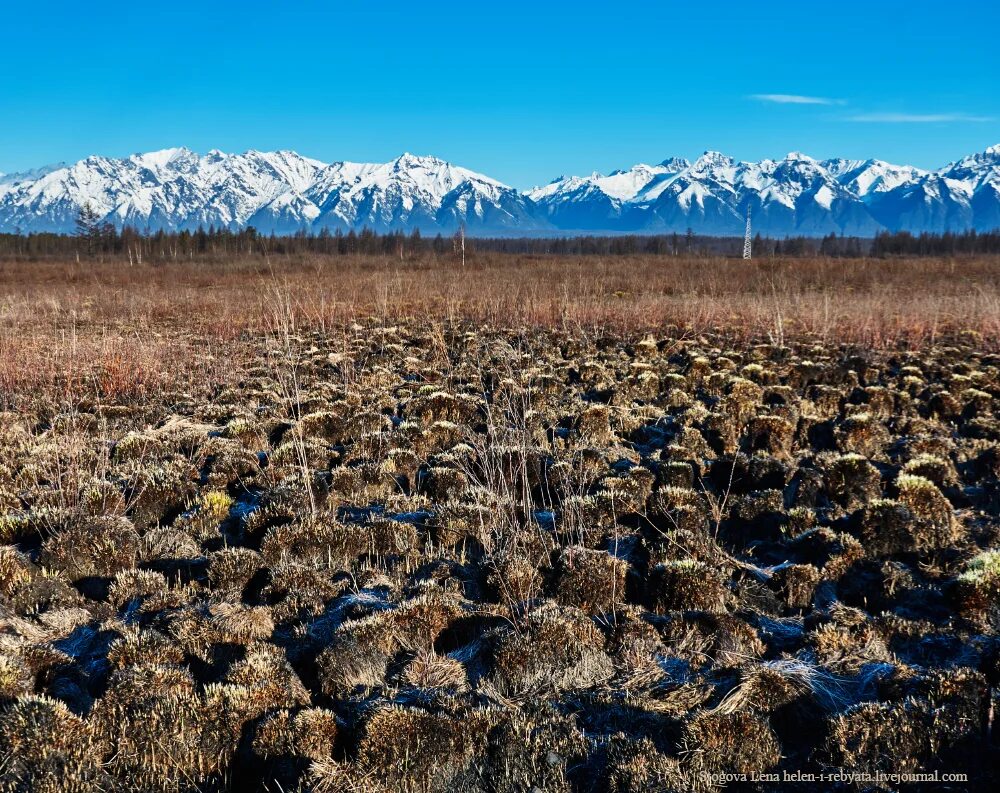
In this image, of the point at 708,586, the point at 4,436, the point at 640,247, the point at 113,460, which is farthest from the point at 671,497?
the point at 640,247

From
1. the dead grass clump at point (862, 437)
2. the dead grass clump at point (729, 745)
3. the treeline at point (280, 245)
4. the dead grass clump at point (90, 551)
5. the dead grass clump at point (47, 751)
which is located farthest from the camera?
the treeline at point (280, 245)

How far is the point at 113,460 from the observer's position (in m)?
5.71

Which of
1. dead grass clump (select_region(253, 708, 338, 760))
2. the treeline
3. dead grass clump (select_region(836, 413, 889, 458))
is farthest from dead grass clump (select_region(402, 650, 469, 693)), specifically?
the treeline

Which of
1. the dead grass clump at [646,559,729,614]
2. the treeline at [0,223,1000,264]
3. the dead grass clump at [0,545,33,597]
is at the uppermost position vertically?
the treeline at [0,223,1000,264]

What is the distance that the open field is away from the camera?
2.50 meters

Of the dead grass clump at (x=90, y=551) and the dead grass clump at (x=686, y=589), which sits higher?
the dead grass clump at (x=90, y=551)

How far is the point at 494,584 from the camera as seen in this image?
371 centimetres

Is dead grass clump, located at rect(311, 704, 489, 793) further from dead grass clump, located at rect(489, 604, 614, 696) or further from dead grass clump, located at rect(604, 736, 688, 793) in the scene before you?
dead grass clump, located at rect(604, 736, 688, 793)

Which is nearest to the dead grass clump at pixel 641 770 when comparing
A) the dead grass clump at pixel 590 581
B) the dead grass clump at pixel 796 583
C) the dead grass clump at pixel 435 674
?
the dead grass clump at pixel 435 674

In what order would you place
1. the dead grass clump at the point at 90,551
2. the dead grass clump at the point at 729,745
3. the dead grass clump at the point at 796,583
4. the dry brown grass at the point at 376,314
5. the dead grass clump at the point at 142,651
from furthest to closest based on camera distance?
1. the dry brown grass at the point at 376,314
2. the dead grass clump at the point at 90,551
3. the dead grass clump at the point at 796,583
4. the dead grass clump at the point at 142,651
5. the dead grass clump at the point at 729,745

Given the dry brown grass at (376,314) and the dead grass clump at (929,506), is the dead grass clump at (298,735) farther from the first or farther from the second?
the dry brown grass at (376,314)

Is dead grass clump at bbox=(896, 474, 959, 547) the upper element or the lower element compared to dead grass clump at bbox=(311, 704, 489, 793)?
upper

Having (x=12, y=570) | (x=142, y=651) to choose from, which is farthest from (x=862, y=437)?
(x=12, y=570)

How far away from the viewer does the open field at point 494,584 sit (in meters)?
2.50
